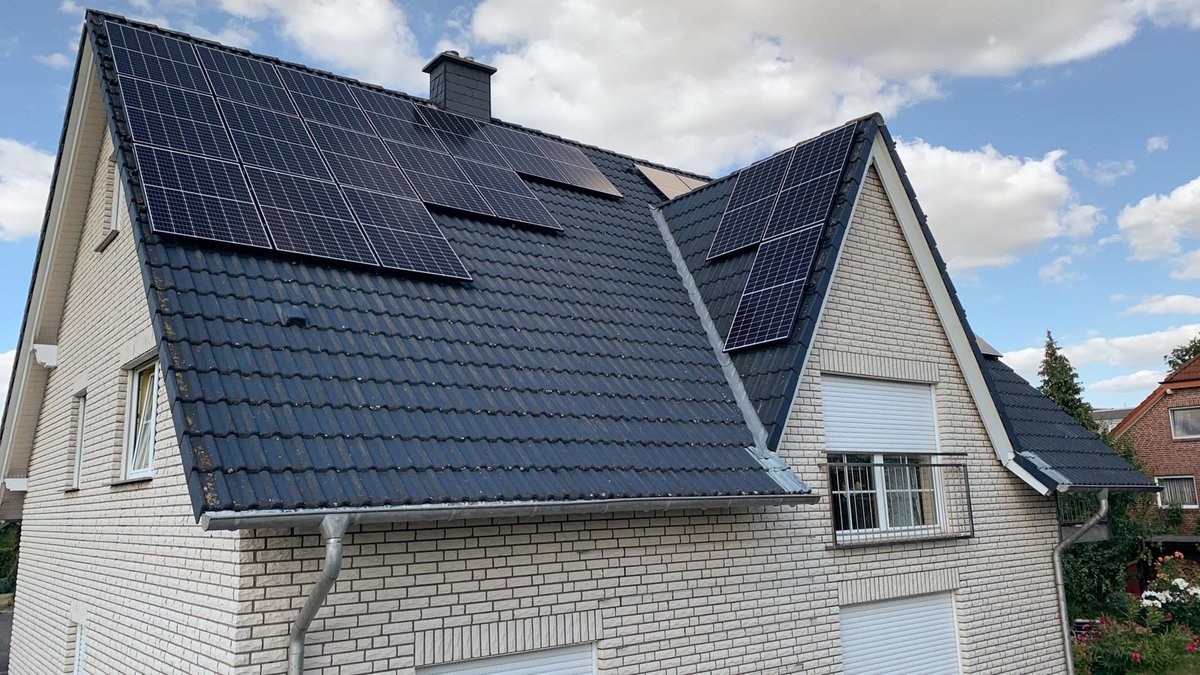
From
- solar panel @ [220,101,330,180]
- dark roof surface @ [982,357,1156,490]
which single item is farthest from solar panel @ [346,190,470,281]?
dark roof surface @ [982,357,1156,490]

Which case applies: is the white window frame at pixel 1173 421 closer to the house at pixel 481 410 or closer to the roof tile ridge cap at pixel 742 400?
the house at pixel 481 410

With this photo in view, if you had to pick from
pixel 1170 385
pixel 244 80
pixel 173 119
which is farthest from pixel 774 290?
pixel 1170 385

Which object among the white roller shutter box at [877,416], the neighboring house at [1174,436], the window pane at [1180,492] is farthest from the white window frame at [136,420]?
the window pane at [1180,492]

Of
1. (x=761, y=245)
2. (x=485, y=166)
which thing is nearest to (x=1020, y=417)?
(x=761, y=245)

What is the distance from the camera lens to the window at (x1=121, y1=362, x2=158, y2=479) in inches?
292

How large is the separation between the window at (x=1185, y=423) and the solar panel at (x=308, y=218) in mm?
31389

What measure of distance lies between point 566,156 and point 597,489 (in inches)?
259

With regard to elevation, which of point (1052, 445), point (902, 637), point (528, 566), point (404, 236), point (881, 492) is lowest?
point (902, 637)

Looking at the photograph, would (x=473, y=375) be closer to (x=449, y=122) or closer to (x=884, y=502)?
(x=884, y=502)

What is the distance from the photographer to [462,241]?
8562mm

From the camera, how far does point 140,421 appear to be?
→ 7703mm

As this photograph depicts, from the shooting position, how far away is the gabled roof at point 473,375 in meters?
5.39

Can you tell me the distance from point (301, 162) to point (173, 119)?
1.16 meters

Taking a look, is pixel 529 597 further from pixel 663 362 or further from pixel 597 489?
pixel 663 362
